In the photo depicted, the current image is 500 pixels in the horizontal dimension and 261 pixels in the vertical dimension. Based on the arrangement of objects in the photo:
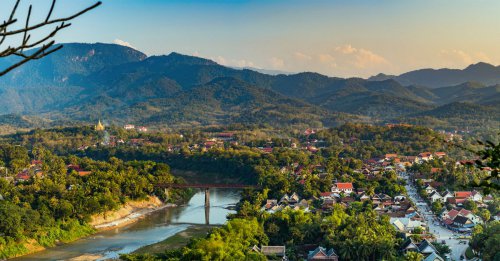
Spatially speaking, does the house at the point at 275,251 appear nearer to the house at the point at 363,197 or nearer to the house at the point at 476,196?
the house at the point at 363,197

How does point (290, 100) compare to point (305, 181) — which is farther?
point (290, 100)

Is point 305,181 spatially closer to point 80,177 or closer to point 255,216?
point 255,216

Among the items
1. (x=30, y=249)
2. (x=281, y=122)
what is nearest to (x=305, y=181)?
(x=30, y=249)

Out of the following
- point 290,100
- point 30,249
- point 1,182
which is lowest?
point 30,249

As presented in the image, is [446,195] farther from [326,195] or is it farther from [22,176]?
[22,176]

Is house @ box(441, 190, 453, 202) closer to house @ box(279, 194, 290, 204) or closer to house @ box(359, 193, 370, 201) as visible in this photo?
house @ box(359, 193, 370, 201)

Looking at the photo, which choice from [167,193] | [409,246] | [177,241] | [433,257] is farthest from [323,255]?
[167,193]

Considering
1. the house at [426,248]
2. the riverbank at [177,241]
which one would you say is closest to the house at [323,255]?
the house at [426,248]
